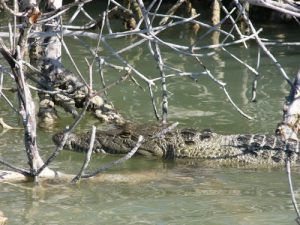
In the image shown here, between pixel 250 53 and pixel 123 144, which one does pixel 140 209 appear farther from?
pixel 250 53

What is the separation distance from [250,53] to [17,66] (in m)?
8.63

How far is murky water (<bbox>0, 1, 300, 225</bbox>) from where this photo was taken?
20.1 ft

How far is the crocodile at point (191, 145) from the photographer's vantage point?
8.30 metres

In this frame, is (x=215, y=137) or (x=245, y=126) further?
(x=245, y=126)

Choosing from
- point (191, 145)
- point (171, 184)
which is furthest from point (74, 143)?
point (171, 184)

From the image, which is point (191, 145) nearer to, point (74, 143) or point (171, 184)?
point (74, 143)

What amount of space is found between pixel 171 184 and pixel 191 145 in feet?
4.78

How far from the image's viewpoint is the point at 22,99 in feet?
20.5

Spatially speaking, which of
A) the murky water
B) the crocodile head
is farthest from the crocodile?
the murky water

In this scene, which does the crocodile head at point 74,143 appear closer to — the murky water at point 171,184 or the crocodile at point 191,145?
the crocodile at point 191,145

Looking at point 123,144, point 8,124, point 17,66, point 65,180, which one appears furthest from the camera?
point 8,124

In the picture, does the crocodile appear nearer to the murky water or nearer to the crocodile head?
the crocodile head

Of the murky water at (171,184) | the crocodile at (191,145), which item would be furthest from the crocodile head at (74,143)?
the murky water at (171,184)

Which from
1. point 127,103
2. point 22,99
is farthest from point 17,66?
point 127,103
